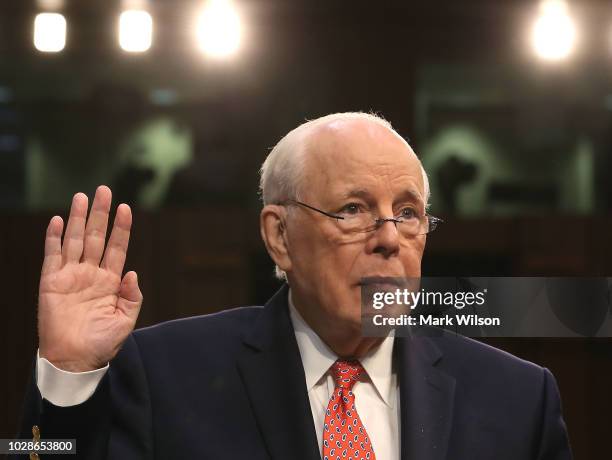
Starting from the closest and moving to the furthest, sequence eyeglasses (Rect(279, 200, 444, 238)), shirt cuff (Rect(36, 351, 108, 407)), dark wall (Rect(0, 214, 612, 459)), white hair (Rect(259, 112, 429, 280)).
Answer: shirt cuff (Rect(36, 351, 108, 407)), eyeglasses (Rect(279, 200, 444, 238)), white hair (Rect(259, 112, 429, 280)), dark wall (Rect(0, 214, 612, 459))

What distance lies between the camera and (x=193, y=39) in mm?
2041

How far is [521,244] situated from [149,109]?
0.98 meters

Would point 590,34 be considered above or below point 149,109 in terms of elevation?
above

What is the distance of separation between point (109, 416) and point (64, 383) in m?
0.12

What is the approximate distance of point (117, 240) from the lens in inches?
58.4

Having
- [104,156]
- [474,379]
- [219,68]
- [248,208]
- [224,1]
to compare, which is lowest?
[474,379]

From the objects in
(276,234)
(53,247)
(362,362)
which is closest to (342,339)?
(362,362)

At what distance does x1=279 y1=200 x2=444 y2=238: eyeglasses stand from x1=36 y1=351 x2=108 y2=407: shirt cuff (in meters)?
0.53

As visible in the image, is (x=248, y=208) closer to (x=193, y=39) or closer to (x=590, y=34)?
(x=193, y=39)

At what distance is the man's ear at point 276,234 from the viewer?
1690 millimetres

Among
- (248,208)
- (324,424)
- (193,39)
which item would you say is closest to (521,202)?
(248,208)

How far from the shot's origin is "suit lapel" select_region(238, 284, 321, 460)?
4.89ft

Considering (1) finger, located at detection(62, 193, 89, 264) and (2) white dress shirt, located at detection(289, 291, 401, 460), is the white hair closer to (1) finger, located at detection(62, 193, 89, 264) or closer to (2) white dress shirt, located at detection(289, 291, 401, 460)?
(2) white dress shirt, located at detection(289, 291, 401, 460)

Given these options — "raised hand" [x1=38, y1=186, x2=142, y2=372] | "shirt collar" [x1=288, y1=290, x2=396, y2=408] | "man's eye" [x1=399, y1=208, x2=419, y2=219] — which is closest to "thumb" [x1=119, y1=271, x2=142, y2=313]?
"raised hand" [x1=38, y1=186, x2=142, y2=372]
